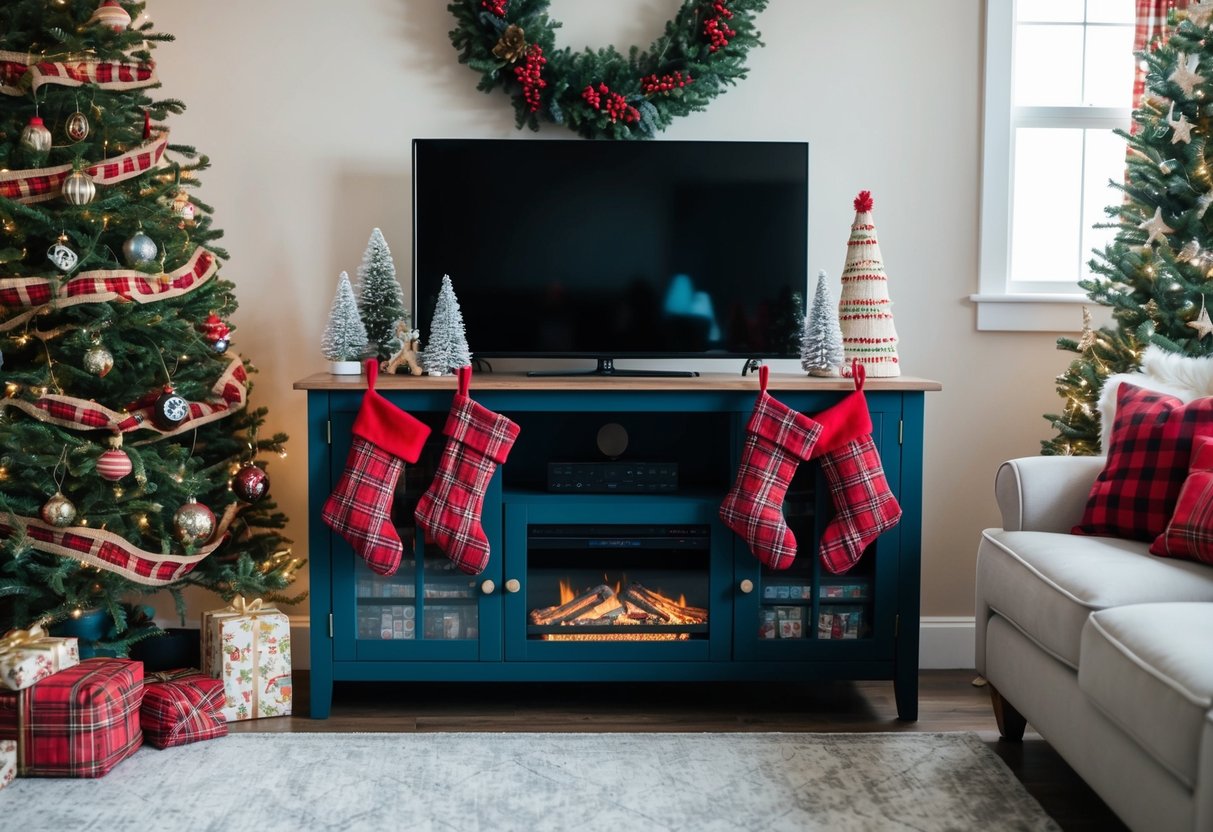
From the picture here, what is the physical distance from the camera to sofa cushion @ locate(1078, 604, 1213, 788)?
1508 millimetres

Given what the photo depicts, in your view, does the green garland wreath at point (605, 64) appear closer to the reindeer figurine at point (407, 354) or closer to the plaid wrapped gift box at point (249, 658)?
the reindeer figurine at point (407, 354)

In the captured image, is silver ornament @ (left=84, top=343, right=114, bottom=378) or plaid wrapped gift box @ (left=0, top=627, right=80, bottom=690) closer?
plaid wrapped gift box @ (left=0, top=627, right=80, bottom=690)

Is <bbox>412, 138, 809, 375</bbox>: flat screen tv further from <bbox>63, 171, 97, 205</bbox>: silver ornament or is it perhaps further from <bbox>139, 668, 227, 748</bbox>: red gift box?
<bbox>139, 668, 227, 748</bbox>: red gift box

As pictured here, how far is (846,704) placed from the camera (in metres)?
2.72

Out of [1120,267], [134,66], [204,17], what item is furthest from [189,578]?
[1120,267]

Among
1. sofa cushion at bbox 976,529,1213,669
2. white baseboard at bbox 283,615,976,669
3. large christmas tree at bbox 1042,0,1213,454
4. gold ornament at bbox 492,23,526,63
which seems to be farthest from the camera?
white baseboard at bbox 283,615,976,669

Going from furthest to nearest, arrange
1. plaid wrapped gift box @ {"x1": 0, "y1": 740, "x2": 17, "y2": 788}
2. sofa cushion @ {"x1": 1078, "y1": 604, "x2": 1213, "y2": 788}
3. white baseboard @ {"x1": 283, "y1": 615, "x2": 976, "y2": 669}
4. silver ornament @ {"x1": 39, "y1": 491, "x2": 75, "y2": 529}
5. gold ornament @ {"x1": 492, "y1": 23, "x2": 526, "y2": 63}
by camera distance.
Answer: white baseboard @ {"x1": 283, "y1": 615, "x2": 976, "y2": 669} < gold ornament @ {"x1": 492, "y1": 23, "x2": 526, "y2": 63} < silver ornament @ {"x1": 39, "y1": 491, "x2": 75, "y2": 529} < plaid wrapped gift box @ {"x1": 0, "y1": 740, "x2": 17, "y2": 788} < sofa cushion @ {"x1": 1078, "y1": 604, "x2": 1213, "y2": 788}

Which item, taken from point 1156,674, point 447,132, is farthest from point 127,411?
point 1156,674

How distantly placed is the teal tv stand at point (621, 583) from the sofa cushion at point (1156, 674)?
0.78 meters

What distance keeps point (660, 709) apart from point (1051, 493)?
1101mm

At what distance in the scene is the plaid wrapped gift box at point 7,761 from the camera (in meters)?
2.10

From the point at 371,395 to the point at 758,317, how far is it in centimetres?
105

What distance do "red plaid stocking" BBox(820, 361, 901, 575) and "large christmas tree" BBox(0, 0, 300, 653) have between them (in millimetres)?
1416

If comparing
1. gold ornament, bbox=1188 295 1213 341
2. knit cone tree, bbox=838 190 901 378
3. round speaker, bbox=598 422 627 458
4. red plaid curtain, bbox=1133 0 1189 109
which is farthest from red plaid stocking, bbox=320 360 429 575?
red plaid curtain, bbox=1133 0 1189 109
